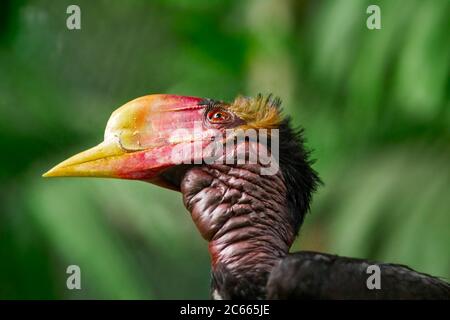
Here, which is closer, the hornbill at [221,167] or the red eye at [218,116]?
the hornbill at [221,167]

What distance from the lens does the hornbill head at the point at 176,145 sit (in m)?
3.88

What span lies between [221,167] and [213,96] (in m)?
2.50

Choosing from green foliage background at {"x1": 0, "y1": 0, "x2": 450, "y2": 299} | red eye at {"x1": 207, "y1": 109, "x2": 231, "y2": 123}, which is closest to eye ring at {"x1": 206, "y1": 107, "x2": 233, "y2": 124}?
red eye at {"x1": 207, "y1": 109, "x2": 231, "y2": 123}

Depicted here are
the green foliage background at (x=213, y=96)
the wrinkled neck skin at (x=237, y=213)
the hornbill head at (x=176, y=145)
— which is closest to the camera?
the wrinkled neck skin at (x=237, y=213)

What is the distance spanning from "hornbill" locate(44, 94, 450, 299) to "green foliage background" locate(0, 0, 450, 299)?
7.19ft

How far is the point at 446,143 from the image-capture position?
20.4 ft

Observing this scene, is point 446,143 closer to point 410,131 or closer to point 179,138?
point 410,131

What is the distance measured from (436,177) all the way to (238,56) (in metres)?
1.43

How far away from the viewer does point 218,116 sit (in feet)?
13.1

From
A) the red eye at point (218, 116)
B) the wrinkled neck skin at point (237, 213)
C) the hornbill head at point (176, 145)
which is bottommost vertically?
the wrinkled neck skin at point (237, 213)

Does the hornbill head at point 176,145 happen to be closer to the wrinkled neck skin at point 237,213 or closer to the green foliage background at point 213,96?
the wrinkled neck skin at point 237,213

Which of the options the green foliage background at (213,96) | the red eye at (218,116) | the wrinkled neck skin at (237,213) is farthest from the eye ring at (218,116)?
the green foliage background at (213,96)

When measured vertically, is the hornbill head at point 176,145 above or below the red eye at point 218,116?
below

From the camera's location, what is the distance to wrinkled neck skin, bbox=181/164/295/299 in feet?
12.3
